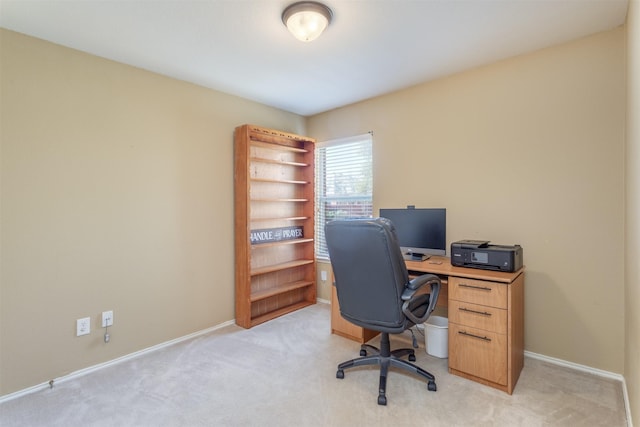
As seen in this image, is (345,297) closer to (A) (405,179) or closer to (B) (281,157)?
(A) (405,179)

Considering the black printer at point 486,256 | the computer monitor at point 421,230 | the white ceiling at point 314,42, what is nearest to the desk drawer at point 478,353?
the black printer at point 486,256

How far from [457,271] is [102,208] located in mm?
2780

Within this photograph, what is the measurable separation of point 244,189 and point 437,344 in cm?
230

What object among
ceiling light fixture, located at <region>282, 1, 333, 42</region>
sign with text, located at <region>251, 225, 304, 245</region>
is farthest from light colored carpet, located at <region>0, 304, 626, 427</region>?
ceiling light fixture, located at <region>282, 1, 333, 42</region>

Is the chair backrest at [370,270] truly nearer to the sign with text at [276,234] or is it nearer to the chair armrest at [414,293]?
the chair armrest at [414,293]

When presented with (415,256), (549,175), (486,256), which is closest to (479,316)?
(486,256)

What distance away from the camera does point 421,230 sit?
2.84m

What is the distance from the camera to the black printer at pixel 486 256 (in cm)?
217

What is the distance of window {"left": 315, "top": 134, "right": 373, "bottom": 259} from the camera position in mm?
3596

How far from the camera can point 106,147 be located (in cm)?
245

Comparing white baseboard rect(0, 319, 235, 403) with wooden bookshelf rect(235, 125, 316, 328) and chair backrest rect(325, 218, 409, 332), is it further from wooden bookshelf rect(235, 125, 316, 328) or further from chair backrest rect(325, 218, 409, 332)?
chair backrest rect(325, 218, 409, 332)

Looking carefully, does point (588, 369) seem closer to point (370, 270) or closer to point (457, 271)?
point (457, 271)

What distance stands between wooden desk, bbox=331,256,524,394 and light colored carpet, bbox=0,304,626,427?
0.35ft

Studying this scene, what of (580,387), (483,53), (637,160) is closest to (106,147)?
(483,53)
